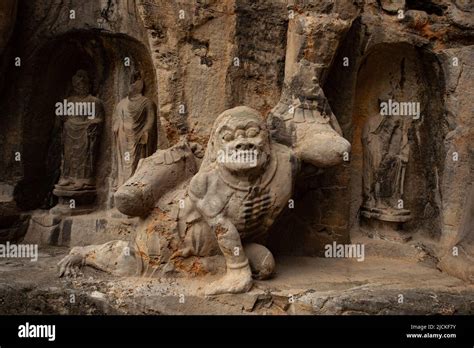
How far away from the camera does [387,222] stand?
17.0ft

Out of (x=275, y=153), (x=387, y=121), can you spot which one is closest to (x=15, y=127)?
(x=275, y=153)

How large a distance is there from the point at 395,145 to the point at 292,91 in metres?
1.28

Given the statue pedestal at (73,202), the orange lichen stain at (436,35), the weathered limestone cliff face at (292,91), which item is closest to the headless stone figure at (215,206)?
the weathered limestone cliff face at (292,91)

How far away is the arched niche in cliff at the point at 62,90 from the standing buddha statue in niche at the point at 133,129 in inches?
5.3

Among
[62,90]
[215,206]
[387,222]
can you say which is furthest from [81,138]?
[387,222]

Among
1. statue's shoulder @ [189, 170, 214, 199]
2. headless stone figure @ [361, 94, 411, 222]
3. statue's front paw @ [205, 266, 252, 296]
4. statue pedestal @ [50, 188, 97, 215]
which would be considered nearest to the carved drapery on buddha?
statue pedestal @ [50, 188, 97, 215]

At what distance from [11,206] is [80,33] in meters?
1.87

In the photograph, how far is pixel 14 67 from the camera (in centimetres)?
553

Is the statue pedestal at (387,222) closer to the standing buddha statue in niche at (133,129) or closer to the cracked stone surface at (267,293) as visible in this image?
the cracked stone surface at (267,293)

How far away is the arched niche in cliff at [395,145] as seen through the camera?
5.14 meters

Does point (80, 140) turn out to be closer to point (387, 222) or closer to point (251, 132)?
point (251, 132)

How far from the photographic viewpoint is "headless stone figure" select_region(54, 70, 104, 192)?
221 inches

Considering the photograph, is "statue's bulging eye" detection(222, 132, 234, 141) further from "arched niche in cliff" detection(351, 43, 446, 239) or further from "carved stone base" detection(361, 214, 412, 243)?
"carved stone base" detection(361, 214, 412, 243)
